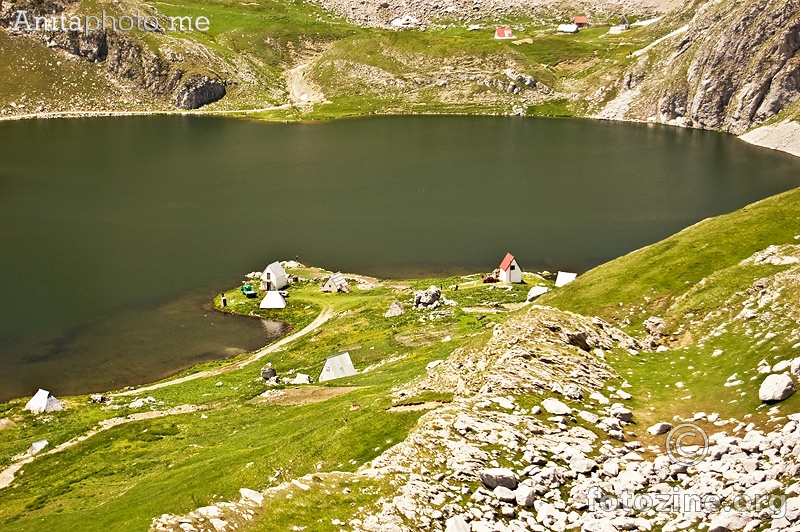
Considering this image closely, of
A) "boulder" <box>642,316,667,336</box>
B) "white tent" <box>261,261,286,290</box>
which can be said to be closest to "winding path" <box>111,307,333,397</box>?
"white tent" <box>261,261,286,290</box>

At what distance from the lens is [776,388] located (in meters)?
30.4

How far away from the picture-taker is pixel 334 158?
19262cm

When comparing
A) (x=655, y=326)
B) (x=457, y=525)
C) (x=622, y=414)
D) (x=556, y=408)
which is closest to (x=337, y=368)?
(x=655, y=326)

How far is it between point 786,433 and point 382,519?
49.3ft

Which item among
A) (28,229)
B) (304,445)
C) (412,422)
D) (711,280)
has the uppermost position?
(711,280)

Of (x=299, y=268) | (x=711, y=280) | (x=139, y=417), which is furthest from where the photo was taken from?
(x=299, y=268)

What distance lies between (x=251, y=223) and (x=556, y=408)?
10924 cm

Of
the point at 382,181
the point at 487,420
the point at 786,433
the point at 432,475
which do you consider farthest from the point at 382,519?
the point at 382,181

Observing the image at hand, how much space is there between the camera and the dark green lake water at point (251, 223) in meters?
91.9

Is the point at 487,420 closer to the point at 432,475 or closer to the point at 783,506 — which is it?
the point at 432,475

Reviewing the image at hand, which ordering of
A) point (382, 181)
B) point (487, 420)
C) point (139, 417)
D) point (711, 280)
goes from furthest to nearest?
1. point (382, 181)
2. point (139, 417)
3. point (711, 280)
4. point (487, 420)

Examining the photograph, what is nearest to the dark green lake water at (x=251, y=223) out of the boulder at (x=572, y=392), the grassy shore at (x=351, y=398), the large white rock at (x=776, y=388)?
the grassy shore at (x=351, y=398)

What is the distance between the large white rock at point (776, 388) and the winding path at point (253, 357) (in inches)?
2248

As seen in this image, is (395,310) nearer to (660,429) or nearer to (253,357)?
(253,357)
